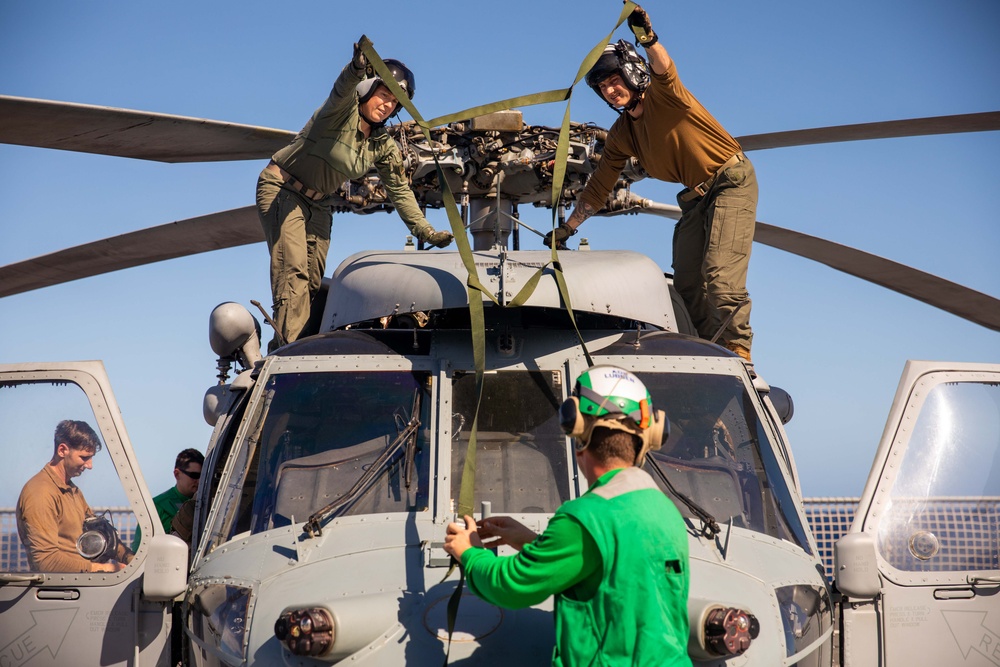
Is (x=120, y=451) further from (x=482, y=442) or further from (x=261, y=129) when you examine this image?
(x=261, y=129)

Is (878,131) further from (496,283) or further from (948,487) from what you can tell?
(496,283)

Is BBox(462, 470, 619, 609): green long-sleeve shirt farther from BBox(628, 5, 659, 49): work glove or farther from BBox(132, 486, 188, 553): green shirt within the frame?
BBox(132, 486, 188, 553): green shirt

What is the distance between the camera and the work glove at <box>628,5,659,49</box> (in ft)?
19.4

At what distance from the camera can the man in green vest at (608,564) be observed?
3.49 meters

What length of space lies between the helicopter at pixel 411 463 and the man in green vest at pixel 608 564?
593mm

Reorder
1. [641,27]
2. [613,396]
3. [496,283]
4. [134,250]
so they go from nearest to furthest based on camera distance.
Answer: [613,396] < [496,283] < [641,27] < [134,250]

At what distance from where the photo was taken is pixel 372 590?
445cm

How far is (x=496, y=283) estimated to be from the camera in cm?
567

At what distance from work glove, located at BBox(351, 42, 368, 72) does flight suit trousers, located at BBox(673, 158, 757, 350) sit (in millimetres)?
2158

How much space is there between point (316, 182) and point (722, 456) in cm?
316

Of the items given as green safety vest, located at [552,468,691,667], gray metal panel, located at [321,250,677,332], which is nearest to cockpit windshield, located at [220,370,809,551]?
gray metal panel, located at [321,250,677,332]

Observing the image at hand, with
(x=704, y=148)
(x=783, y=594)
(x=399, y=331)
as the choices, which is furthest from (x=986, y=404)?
(x=399, y=331)

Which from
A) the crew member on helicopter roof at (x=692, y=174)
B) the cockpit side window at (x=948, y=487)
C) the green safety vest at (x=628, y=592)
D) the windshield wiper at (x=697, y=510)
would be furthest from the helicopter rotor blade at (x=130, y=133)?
the cockpit side window at (x=948, y=487)

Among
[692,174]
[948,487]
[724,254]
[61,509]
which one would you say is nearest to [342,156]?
[692,174]
